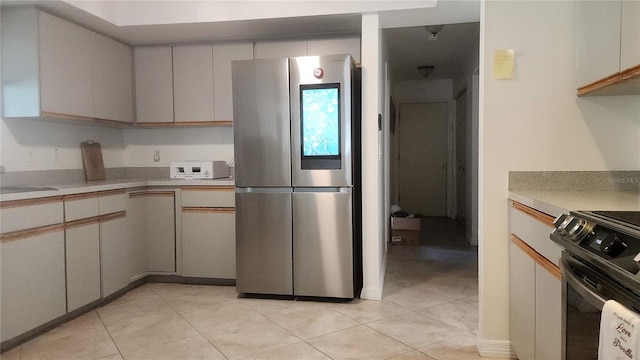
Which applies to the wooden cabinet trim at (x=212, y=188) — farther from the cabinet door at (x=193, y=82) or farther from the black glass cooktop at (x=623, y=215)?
the black glass cooktop at (x=623, y=215)

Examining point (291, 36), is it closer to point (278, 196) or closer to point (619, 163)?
point (278, 196)

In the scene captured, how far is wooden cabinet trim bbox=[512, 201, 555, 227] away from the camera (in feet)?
5.20

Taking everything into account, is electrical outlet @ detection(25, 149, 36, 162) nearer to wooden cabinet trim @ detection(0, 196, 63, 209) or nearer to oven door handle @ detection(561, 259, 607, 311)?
wooden cabinet trim @ detection(0, 196, 63, 209)

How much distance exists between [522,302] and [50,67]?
3225mm

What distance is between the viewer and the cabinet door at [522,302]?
70.8 inches

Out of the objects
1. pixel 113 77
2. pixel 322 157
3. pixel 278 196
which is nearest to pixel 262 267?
pixel 278 196

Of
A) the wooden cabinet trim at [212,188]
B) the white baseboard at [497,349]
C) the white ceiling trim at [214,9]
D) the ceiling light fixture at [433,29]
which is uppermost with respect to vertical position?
the ceiling light fixture at [433,29]

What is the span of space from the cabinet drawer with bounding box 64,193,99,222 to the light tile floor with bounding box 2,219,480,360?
70 centimetres

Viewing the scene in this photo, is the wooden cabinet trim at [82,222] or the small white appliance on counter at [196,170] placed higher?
the small white appliance on counter at [196,170]

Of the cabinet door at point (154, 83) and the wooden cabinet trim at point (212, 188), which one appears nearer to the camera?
the wooden cabinet trim at point (212, 188)

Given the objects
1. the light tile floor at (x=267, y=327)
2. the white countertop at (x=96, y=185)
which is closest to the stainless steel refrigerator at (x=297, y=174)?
the light tile floor at (x=267, y=327)

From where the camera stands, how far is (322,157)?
308 cm

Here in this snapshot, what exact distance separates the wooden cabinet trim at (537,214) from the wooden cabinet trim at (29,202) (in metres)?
2.66

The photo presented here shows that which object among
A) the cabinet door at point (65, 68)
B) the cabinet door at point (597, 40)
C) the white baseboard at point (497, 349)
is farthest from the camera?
the cabinet door at point (65, 68)
